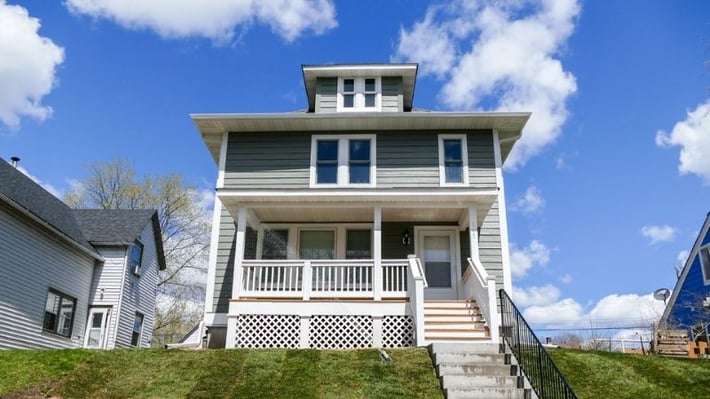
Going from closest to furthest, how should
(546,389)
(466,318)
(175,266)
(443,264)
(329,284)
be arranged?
(546,389)
(466,318)
(329,284)
(443,264)
(175,266)

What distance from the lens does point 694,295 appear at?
18156 mm

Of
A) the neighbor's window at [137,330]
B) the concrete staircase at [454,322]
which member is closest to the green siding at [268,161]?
the concrete staircase at [454,322]

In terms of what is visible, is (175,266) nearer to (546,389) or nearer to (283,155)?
(283,155)

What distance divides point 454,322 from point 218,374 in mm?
4814

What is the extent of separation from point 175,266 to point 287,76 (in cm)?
1601

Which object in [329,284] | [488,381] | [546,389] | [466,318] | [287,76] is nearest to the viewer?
[546,389]

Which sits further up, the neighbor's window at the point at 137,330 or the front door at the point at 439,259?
the front door at the point at 439,259

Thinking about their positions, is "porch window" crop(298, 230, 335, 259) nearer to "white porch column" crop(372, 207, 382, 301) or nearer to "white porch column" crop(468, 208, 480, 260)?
"white porch column" crop(372, 207, 382, 301)

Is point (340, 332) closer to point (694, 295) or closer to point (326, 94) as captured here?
point (326, 94)

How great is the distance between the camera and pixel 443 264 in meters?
13.3

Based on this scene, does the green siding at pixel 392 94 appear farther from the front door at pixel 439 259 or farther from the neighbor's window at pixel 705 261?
the neighbor's window at pixel 705 261

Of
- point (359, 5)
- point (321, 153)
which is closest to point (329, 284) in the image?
point (321, 153)

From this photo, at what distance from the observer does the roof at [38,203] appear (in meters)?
14.4

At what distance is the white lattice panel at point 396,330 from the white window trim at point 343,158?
385cm
